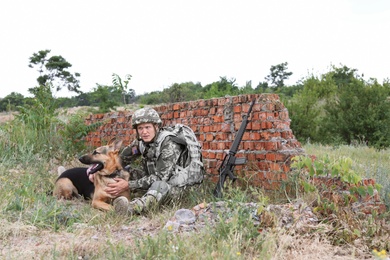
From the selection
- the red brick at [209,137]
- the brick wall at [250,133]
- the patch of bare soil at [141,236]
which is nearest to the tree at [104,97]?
the brick wall at [250,133]

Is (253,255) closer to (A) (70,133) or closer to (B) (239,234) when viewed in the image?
(B) (239,234)

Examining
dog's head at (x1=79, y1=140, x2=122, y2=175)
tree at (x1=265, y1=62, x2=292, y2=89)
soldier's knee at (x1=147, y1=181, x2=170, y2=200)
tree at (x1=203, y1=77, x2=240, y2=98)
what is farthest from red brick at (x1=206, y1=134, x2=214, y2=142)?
tree at (x1=265, y1=62, x2=292, y2=89)

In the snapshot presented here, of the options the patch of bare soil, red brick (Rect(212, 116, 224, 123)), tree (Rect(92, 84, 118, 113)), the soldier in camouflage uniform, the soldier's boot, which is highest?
tree (Rect(92, 84, 118, 113))

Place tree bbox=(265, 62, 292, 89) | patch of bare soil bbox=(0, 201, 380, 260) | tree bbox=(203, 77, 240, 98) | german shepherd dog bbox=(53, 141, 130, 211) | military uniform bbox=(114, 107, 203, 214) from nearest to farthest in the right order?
patch of bare soil bbox=(0, 201, 380, 260) < military uniform bbox=(114, 107, 203, 214) < german shepherd dog bbox=(53, 141, 130, 211) < tree bbox=(203, 77, 240, 98) < tree bbox=(265, 62, 292, 89)

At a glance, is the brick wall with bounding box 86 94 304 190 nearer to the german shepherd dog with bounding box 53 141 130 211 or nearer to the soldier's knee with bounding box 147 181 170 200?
the soldier's knee with bounding box 147 181 170 200

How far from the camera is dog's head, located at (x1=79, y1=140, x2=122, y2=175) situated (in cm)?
517

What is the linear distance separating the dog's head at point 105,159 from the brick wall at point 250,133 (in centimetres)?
145

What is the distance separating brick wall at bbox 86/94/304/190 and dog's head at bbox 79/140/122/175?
145cm

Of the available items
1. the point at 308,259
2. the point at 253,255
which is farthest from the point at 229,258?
the point at 308,259

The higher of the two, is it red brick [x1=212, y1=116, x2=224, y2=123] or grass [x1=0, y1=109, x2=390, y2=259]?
red brick [x1=212, y1=116, x2=224, y2=123]

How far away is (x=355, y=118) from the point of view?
13148mm

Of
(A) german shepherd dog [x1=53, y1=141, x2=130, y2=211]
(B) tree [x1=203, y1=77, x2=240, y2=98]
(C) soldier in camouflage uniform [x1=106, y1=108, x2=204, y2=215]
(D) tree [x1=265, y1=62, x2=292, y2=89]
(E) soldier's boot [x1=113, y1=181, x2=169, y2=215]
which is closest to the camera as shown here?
(E) soldier's boot [x1=113, y1=181, x2=169, y2=215]

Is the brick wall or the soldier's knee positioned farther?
the brick wall

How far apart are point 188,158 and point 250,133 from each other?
859mm
